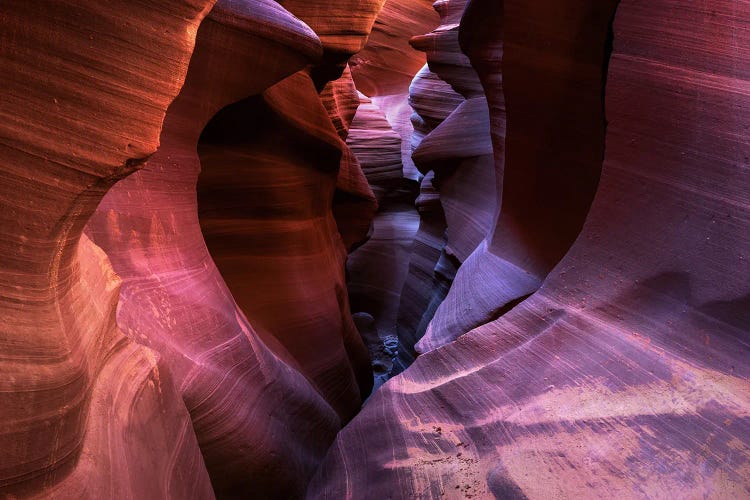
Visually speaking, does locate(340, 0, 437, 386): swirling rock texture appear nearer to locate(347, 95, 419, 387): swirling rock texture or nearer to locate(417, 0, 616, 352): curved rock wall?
locate(347, 95, 419, 387): swirling rock texture

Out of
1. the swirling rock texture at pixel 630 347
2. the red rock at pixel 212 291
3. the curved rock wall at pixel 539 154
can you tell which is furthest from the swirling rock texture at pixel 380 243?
the swirling rock texture at pixel 630 347

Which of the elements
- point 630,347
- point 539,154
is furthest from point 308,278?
point 630,347

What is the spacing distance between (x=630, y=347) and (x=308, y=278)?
3.43 meters

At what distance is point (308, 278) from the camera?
528cm

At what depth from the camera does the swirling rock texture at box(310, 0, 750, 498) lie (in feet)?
6.12

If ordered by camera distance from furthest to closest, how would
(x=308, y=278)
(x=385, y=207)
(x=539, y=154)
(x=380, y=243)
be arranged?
(x=385, y=207) → (x=380, y=243) → (x=308, y=278) → (x=539, y=154)

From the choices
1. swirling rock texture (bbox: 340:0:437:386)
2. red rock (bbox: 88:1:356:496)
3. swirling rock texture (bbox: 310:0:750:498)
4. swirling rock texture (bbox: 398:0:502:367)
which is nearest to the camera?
swirling rock texture (bbox: 310:0:750:498)

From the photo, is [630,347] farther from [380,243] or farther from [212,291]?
[380,243]

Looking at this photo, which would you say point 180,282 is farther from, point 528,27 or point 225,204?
point 528,27

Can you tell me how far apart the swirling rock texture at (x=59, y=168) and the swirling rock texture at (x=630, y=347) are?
1.26 meters

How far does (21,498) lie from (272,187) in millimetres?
3837

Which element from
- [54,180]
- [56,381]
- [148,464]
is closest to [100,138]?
[54,180]

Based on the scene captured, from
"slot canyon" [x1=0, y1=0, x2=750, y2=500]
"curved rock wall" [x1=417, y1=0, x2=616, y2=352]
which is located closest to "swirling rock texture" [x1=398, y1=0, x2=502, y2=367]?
"curved rock wall" [x1=417, y1=0, x2=616, y2=352]

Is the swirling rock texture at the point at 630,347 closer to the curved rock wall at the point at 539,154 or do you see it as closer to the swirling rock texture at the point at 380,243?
the curved rock wall at the point at 539,154
